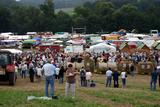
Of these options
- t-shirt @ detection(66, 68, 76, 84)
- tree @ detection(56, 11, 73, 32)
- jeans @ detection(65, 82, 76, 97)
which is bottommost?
jeans @ detection(65, 82, 76, 97)

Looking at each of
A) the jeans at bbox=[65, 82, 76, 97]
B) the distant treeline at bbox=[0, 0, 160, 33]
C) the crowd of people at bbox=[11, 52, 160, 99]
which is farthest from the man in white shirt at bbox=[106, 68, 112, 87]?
the distant treeline at bbox=[0, 0, 160, 33]

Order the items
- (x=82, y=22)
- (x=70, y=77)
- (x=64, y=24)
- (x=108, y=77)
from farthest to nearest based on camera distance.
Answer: (x=64, y=24) < (x=82, y=22) < (x=108, y=77) < (x=70, y=77)

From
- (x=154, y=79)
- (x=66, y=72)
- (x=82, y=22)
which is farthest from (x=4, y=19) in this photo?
(x=66, y=72)

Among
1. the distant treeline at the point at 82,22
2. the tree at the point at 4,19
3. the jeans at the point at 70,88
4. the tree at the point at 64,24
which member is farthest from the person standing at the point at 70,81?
the tree at the point at 64,24

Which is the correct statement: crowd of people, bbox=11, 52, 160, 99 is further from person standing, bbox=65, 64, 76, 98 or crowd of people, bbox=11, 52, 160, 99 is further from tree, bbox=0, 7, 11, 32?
tree, bbox=0, 7, 11, 32

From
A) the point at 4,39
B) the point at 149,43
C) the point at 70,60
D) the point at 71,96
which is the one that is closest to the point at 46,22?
the point at 4,39

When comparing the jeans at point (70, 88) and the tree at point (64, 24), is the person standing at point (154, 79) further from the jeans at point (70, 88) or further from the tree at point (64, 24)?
the tree at point (64, 24)

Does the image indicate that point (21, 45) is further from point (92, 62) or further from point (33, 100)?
point (33, 100)

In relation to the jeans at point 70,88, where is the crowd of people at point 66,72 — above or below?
above

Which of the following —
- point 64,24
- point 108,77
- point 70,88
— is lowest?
point 70,88

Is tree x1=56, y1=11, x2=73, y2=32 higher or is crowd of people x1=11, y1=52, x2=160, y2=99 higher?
tree x1=56, y1=11, x2=73, y2=32

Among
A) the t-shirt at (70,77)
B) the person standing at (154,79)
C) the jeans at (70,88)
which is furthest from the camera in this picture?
the person standing at (154,79)

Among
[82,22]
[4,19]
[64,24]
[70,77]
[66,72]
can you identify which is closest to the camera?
[70,77]

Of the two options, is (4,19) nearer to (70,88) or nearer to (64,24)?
(64,24)
